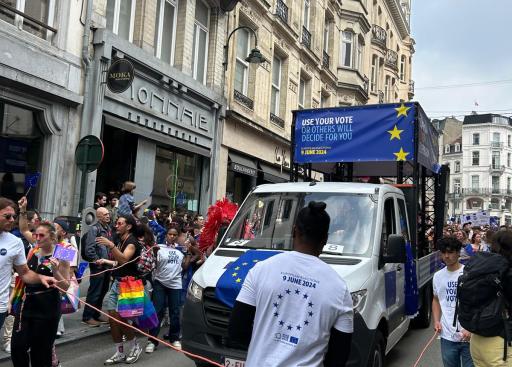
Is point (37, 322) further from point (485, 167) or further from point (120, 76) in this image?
point (485, 167)

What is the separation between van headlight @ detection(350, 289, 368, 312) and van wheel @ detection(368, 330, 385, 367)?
0.47m

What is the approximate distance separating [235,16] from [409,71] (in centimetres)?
2964

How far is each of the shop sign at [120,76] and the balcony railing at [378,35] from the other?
2373 centimetres

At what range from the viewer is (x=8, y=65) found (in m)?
9.10

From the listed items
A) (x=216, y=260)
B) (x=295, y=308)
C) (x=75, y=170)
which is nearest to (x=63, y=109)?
(x=75, y=170)

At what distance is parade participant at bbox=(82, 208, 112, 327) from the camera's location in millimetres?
7848

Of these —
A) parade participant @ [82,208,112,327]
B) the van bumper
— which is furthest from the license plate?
parade participant @ [82,208,112,327]

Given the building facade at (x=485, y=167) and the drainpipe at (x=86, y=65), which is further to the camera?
the building facade at (x=485, y=167)

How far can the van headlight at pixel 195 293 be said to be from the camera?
15.6 ft

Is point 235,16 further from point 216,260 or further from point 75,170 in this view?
point 216,260

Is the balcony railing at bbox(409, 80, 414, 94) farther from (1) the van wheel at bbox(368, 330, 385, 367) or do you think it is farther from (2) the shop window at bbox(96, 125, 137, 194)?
(1) the van wheel at bbox(368, 330, 385, 367)

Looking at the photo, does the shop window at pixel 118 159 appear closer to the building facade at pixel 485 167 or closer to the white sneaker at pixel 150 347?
the white sneaker at pixel 150 347

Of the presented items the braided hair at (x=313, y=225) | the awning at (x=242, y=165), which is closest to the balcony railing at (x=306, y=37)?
the awning at (x=242, y=165)

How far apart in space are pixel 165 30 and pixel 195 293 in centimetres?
1130
